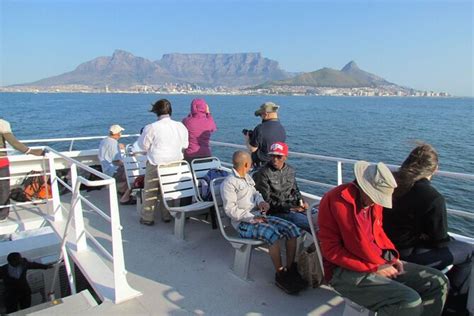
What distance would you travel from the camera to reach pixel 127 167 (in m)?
6.25

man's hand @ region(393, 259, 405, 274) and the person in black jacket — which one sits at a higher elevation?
man's hand @ region(393, 259, 405, 274)

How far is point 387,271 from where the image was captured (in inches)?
108

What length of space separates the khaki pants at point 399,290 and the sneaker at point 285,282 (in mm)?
749

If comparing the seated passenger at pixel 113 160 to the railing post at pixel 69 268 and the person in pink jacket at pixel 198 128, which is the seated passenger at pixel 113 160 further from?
the railing post at pixel 69 268

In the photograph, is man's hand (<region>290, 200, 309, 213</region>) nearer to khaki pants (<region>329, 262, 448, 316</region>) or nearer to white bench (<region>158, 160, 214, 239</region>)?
white bench (<region>158, 160, 214, 239</region>)

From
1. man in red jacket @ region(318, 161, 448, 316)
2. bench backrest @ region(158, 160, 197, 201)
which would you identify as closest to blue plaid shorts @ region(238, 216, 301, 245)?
man in red jacket @ region(318, 161, 448, 316)

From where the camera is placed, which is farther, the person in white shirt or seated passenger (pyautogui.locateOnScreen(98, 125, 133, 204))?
seated passenger (pyautogui.locateOnScreen(98, 125, 133, 204))

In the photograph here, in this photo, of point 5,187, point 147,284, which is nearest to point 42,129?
point 5,187

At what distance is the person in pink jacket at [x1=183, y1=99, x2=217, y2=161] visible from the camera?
559 cm

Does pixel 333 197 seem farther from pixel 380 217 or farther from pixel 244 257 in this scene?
pixel 244 257

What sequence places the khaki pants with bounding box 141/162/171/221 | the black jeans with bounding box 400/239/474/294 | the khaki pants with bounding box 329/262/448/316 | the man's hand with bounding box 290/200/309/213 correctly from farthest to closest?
1. the khaki pants with bounding box 141/162/171/221
2. the man's hand with bounding box 290/200/309/213
3. the black jeans with bounding box 400/239/474/294
4. the khaki pants with bounding box 329/262/448/316

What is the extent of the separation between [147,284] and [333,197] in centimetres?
208

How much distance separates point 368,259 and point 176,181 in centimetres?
302

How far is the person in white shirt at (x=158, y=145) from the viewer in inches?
198
